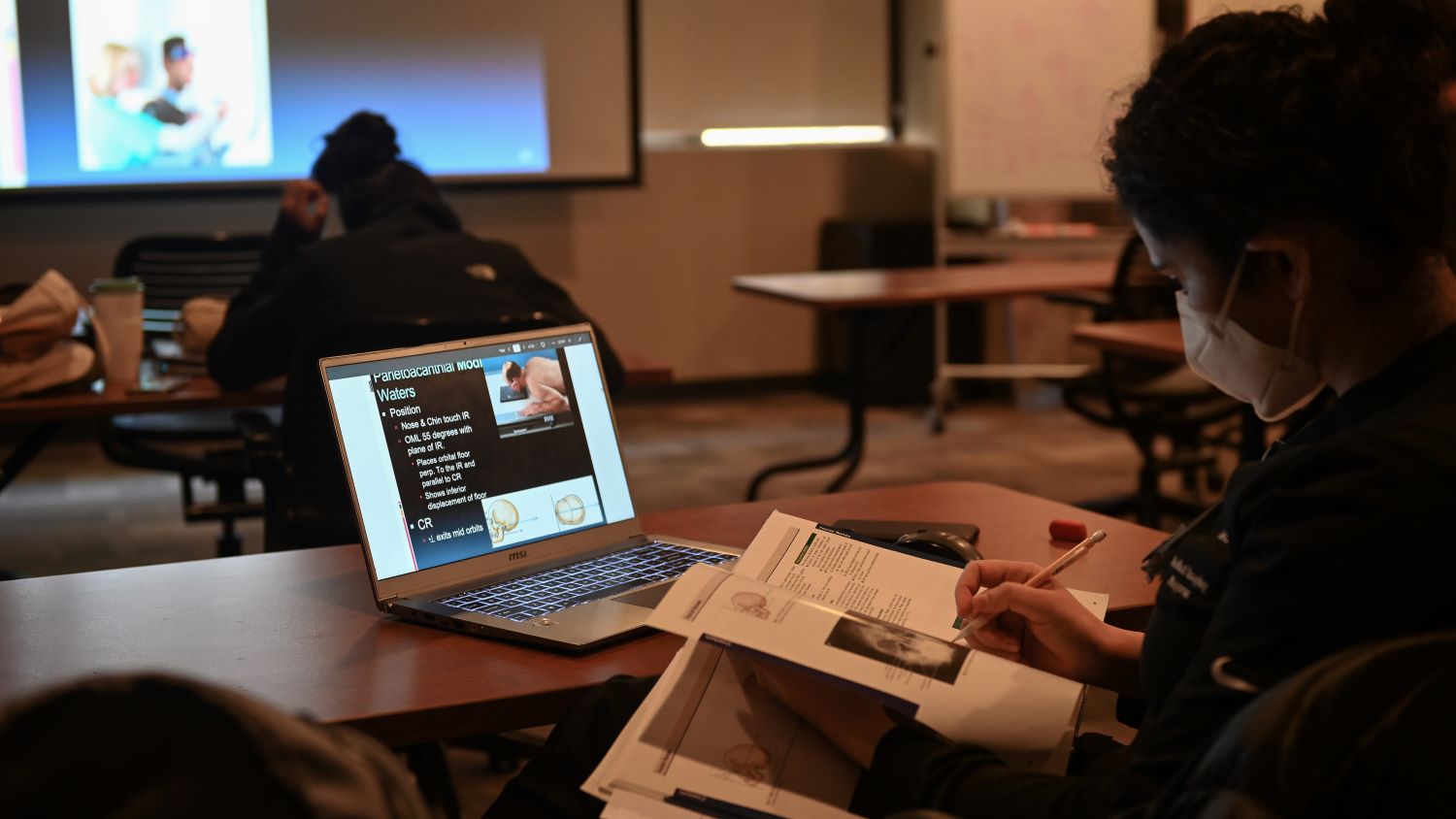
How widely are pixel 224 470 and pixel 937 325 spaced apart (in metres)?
3.52

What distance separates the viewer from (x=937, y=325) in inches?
229

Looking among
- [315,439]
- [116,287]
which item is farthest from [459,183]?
[315,439]

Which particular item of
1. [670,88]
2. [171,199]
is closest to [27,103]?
[171,199]

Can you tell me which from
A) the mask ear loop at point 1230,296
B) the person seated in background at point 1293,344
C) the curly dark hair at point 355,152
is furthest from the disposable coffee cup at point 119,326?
the mask ear loop at point 1230,296

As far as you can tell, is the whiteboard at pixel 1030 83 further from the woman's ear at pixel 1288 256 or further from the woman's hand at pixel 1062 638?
the woman's ear at pixel 1288 256

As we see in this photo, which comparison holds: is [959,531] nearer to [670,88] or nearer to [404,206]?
[404,206]

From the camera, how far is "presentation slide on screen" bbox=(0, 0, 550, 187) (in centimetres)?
495

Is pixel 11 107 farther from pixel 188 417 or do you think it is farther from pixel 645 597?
pixel 645 597

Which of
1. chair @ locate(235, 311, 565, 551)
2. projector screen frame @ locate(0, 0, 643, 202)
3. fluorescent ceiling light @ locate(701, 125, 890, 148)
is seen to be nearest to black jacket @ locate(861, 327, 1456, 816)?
chair @ locate(235, 311, 565, 551)

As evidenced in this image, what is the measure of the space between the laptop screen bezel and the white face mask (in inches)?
27.0

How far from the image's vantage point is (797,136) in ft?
20.6

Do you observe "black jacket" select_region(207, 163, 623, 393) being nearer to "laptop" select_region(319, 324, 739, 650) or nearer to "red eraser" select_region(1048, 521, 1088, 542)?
"laptop" select_region(319, 324, 739, 650)

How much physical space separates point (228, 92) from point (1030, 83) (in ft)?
10.6

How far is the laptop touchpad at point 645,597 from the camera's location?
1.34m
